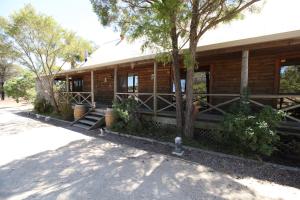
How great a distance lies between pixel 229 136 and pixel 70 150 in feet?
15.4

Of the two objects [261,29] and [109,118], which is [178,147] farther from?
[261,29]

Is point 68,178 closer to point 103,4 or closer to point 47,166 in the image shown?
point 47,166

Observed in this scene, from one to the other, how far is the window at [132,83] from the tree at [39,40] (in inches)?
150

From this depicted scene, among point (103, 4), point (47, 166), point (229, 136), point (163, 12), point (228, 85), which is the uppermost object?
point (103, 4)

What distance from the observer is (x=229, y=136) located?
16.5 ft

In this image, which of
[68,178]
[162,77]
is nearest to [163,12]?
[68,178]

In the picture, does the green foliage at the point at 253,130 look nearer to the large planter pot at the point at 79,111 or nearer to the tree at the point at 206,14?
the tree at the point at 206,14

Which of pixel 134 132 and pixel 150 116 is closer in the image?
pixel 134 132

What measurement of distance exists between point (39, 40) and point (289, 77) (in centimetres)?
1285

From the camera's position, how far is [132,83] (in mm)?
11812

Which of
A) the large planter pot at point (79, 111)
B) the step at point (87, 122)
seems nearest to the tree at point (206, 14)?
the step at point (87, 122)

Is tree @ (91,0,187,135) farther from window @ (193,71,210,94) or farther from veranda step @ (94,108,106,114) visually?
veranda step @ (94,108,106,114)

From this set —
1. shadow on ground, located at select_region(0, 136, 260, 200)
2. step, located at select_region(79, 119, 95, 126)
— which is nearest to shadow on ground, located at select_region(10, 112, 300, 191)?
shadow on ground, located at select_region(0, 136, 260, 200)

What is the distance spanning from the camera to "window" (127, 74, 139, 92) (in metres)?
11.6
